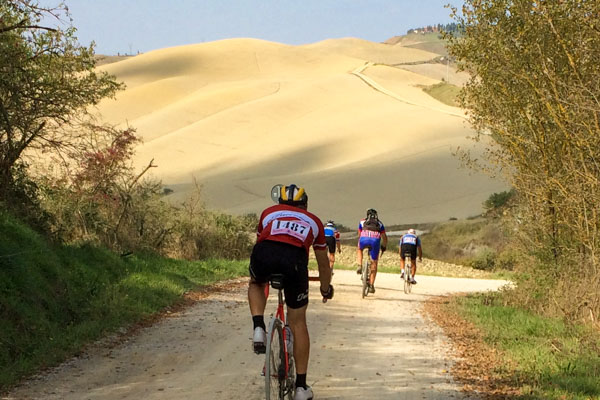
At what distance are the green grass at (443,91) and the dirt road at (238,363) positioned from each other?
3974 inches

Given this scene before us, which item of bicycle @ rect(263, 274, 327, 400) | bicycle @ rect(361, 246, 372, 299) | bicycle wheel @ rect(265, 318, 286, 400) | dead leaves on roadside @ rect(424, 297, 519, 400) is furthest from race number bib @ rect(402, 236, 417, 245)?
bicycle wheel @ rect(265, 318, 286, 400)

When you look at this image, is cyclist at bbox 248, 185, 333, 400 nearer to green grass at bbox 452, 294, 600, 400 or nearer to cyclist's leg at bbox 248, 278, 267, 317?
cyclist's leg at bbox 248, 278, 267, 317

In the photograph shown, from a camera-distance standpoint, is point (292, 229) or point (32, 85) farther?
point (32, 85)

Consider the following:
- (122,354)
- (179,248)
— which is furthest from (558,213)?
(179,248)

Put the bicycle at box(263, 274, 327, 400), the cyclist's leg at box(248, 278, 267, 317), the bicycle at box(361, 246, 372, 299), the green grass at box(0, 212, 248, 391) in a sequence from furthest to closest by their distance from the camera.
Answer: the bicycle at box(361, 246, 372, 299), the green grass at box(0, 212, 248, 391), the cyclist's leg at box(248, 278, 267, 317), the bicycle at box(263, 274, 327, 400)

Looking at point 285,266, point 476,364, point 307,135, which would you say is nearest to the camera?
point 285,266

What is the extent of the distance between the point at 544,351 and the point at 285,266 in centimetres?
501

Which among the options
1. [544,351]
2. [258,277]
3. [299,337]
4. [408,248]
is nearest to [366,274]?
[408,248]

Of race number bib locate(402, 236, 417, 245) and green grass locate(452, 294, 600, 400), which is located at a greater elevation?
→ race number bib locate(402, 236, 417, 245)

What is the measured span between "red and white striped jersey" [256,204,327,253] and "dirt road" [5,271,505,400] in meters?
1.76

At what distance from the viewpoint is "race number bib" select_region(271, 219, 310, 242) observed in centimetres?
676

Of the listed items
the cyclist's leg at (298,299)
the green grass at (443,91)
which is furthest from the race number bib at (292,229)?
the green grass at (443,91)

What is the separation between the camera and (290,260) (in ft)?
21.9

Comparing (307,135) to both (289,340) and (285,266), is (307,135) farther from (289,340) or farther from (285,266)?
(285,266)
